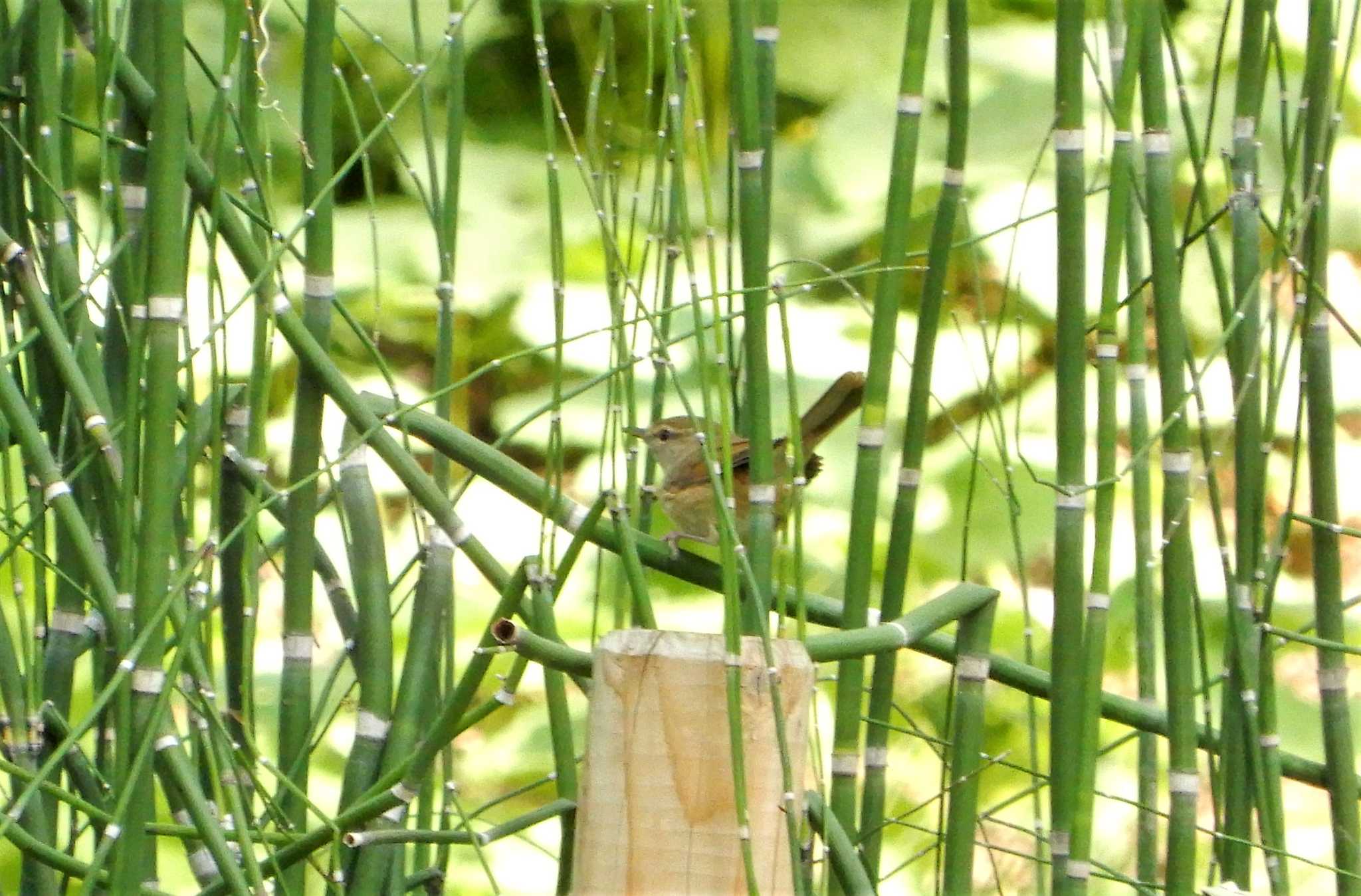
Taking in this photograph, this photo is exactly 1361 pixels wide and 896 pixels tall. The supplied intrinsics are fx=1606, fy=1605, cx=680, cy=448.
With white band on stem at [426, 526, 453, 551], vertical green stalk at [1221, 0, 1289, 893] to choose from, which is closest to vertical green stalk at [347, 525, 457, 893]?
white band on stem at [426, 526, 453, 551]

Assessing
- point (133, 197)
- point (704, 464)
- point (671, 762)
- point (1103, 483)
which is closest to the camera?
point (671, 762)

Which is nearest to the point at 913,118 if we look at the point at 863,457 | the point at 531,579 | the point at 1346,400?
the point at 863,457

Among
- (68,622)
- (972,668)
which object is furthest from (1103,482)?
(68,622)

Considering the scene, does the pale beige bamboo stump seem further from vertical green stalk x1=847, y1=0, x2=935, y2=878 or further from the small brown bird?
the small brown bird

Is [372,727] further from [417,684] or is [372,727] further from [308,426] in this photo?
[308,426]

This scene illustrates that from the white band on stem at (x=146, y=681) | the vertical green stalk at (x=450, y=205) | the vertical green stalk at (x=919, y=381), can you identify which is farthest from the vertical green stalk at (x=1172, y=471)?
the white band on stem at (x=146, y=681)

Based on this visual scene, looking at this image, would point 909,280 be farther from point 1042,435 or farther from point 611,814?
point 611,814

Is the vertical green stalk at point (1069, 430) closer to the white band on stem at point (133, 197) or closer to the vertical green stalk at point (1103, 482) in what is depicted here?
the vertical green stalk at point (1103, 482)
